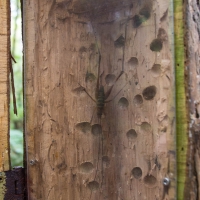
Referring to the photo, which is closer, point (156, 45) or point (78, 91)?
point (156, 45)

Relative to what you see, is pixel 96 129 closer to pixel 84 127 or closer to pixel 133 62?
pixel 84 127

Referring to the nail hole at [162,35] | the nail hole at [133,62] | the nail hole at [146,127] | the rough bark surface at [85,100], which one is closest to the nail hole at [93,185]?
the rough bark surface at [85,100]

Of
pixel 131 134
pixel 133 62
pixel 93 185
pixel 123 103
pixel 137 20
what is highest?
pixel 137 20

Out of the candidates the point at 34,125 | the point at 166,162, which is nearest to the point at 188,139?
the point at 166,162

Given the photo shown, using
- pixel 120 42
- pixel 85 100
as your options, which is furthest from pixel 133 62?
pixel 85 100

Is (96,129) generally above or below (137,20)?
below

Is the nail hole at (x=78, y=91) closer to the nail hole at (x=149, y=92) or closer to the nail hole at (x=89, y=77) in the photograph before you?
the nail hole at (x=89, y=77)
